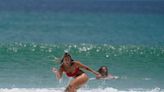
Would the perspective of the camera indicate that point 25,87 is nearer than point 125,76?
Yes

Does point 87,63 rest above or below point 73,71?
below

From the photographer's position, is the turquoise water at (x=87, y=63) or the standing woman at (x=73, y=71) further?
the turquoise water at (x=87, y=63)

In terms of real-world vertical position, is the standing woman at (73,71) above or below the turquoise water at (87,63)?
above

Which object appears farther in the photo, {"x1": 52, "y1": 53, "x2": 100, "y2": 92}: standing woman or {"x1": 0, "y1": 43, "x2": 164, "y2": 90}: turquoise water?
{"x1": 0, "y1": 43, "x2": 164, "y2": 90}: turquoise water

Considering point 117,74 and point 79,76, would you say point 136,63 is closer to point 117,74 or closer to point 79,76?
point 117,74

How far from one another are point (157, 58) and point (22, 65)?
7.73 metres

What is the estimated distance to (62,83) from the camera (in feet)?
84.3

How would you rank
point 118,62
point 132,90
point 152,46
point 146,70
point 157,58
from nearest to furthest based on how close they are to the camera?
point 132,90, point 146,70, point 118,62, point 157,58, point 152,46

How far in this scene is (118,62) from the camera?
3359 centimetres

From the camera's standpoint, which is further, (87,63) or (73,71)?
(87,63)

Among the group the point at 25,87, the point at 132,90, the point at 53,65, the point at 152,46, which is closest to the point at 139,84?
the point at 132,90

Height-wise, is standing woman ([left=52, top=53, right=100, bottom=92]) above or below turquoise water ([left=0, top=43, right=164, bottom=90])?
Result: above

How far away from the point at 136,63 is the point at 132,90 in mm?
9387

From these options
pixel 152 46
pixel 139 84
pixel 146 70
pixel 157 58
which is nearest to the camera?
pixel 139 84
